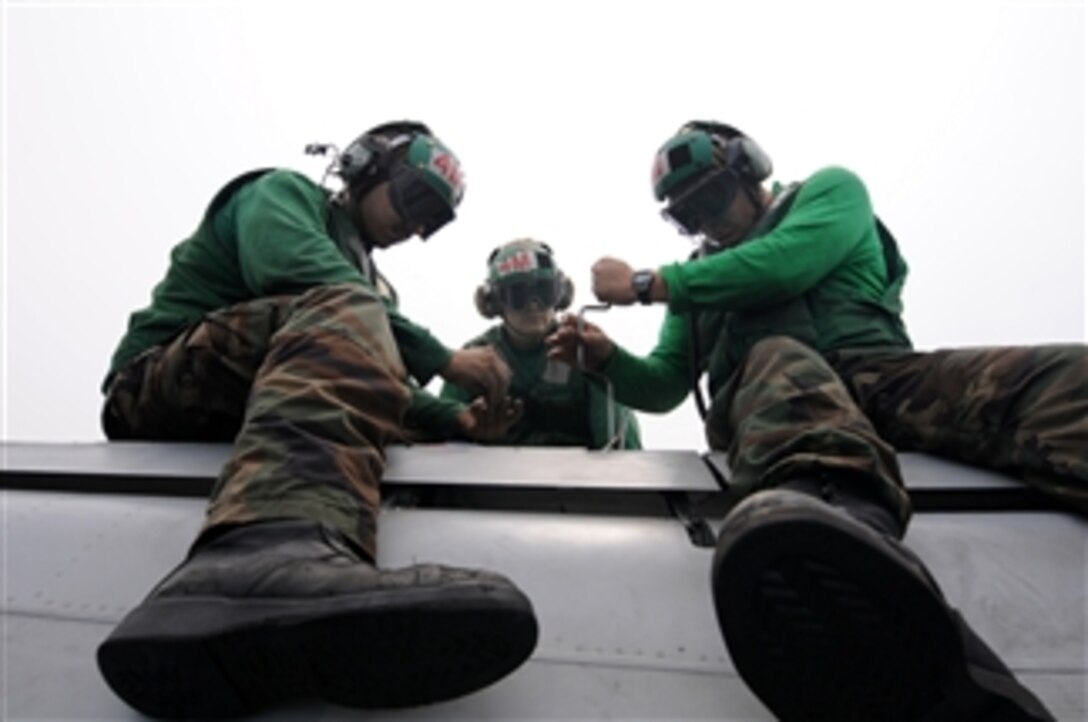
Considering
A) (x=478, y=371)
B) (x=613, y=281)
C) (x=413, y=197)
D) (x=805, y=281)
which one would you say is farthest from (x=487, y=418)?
(x=805, y=281)

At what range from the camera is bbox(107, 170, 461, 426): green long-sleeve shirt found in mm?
1640

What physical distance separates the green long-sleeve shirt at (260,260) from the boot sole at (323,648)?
959 millimetres

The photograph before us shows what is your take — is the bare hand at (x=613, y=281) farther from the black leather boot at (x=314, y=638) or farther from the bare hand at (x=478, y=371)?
the black leather boot at (x=314, y=638)

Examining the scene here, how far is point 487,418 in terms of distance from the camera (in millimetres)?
2137

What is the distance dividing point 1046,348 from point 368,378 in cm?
132

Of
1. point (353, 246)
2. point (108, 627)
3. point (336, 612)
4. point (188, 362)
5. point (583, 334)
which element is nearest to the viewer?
point (336, 612)

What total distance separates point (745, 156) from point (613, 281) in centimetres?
67

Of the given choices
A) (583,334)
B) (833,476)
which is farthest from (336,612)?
(583,334)

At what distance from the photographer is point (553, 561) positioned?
113cm

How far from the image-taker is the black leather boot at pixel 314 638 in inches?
28.7

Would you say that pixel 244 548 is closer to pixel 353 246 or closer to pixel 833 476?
pixel 833 476

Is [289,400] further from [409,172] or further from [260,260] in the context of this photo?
[409,172]

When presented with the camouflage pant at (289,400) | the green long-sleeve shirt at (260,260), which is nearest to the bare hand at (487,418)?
the green long-sleeve shirt at (260,260)

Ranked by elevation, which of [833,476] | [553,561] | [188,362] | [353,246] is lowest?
[553,561]
